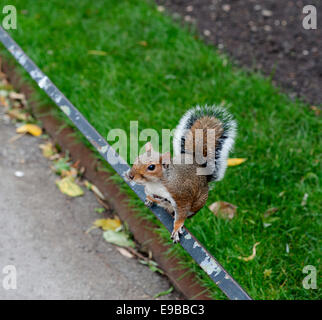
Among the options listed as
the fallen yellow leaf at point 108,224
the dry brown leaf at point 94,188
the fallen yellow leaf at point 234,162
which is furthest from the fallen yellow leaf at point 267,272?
the dry brown leaf at point 94,188

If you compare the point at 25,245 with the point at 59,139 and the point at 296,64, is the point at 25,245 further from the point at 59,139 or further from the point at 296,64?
the point at 296,64

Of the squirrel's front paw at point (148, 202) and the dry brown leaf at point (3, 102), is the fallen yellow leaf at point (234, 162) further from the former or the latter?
the dry brown leaf at point (3, 102)

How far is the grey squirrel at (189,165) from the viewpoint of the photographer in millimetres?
1836

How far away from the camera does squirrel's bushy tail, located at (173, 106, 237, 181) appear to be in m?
1.98

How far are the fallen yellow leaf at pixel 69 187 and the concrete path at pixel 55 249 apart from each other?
0.10ft

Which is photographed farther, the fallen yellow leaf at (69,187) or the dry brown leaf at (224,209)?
the fallen yellow leaf at (69,187)

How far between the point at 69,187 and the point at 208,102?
41.0 inches

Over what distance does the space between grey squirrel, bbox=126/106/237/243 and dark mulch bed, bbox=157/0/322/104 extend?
1.58 metres

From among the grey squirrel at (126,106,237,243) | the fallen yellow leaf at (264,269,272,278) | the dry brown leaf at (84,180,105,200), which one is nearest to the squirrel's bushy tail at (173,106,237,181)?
the grey squirrel at (126,106,237,243)

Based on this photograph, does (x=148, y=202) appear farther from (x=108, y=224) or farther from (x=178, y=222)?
(x=108, y=224)

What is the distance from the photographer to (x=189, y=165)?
194 cm

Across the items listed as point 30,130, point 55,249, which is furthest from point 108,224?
point 30,130

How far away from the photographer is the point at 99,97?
10.8 feet
